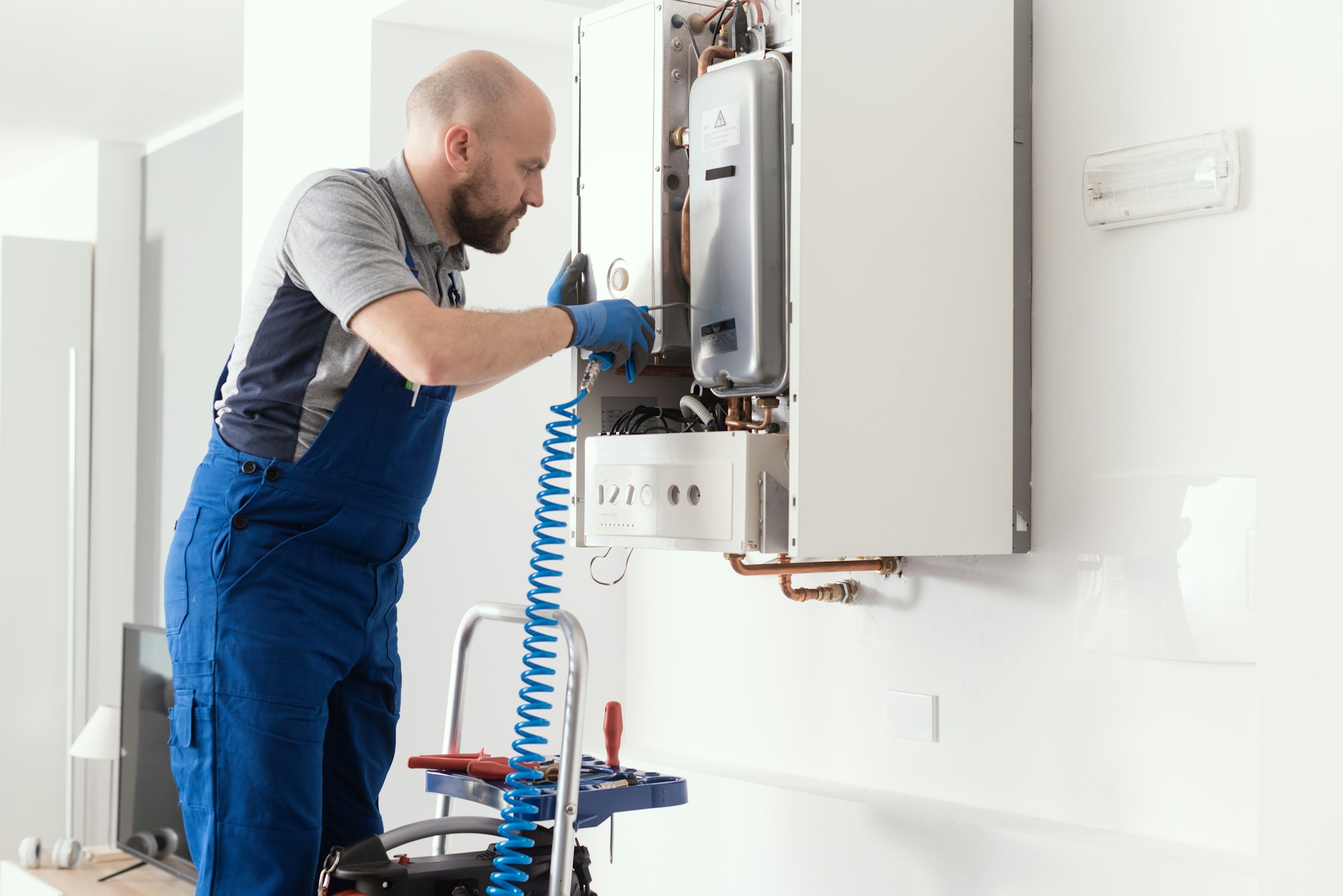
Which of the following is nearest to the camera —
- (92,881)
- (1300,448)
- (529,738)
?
(1300,448)

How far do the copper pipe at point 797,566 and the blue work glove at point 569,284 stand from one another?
0.50 metres

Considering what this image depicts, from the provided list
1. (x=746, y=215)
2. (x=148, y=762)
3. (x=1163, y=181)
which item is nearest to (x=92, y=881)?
(x=148, y=762)

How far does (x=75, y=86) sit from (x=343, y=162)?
6.73ft

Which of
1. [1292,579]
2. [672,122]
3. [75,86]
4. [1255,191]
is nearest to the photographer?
[1292,579]

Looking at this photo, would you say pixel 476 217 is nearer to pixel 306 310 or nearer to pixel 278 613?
pixel 306 310

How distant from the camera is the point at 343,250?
174 cm

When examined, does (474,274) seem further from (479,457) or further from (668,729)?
(668,729)

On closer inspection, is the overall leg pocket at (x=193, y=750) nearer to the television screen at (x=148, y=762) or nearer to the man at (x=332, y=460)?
the man at (x=332, y=460)

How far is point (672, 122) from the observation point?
2.06 metres

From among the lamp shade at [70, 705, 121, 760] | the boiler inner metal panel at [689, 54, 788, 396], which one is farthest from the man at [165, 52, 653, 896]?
the lamp shade at [70, 705, 121, 760]

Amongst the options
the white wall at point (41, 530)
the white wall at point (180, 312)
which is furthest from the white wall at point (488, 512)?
the white wall at point (41, 530)

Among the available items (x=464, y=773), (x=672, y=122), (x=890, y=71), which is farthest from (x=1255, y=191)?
(x=464, y=773)

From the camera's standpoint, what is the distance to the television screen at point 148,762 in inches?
142

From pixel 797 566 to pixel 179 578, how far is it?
3.20ft
